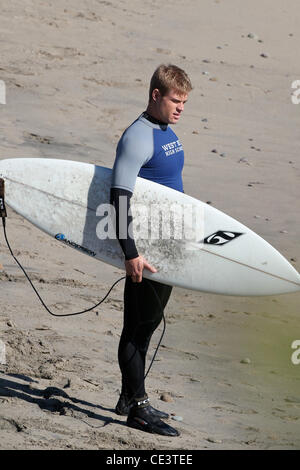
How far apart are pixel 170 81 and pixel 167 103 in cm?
10

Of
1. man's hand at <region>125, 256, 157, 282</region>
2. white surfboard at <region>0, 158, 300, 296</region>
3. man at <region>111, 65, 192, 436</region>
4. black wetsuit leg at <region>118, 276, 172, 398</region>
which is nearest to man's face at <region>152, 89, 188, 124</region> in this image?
man at <region>111, 65, 192, 436</region>

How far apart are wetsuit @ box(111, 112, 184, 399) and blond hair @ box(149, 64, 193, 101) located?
0.14 metres

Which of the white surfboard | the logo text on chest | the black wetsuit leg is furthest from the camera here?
the white surfboard

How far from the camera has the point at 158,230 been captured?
4.42 m

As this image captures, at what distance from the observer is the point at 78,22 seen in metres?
12.5

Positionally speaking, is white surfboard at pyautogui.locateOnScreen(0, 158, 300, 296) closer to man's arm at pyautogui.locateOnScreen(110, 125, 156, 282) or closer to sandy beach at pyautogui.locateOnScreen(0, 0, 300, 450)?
man's arm at pyautogui.locateOnScreen(110, 125, 156, 282)

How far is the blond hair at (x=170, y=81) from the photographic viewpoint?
4.02m

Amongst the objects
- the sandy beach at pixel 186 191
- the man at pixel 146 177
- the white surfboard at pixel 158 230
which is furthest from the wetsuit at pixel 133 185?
the sandy beach at pixel 186 191

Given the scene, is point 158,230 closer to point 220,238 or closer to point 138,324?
point 220,238

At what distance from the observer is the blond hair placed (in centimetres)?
402

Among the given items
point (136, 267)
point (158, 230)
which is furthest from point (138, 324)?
point (158, 230)

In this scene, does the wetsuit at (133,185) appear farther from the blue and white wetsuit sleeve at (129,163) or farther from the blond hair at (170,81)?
the blond hair at (170,81)

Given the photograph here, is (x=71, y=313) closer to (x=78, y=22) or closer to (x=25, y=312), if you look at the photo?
(x=25, y=312)
